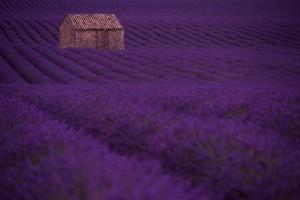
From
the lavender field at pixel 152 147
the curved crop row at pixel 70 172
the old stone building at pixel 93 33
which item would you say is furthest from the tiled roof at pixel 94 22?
the curved crop row at pixel 70 172

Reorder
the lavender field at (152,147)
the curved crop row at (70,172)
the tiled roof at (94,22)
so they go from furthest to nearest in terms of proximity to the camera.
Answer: the tiled roof at (94,22) < the lavender field at (152,147) < the curved crop row at (70,172)

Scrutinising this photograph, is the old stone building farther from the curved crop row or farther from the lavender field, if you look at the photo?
the curved crop row

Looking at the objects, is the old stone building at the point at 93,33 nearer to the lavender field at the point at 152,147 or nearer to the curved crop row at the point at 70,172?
the lavender field at the point at 152,147

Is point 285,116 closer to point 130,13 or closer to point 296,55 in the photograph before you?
point 296,55

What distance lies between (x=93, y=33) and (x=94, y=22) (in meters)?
0.98

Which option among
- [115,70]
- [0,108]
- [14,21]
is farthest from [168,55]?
[14,21]

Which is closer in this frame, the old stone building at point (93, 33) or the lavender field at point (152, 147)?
the lavender field at point (152, 147)

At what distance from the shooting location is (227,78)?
1617 centimetres

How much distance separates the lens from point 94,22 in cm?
2848

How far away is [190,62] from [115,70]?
4.53m

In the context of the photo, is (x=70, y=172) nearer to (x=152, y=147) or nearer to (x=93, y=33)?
(x=152, y=147)

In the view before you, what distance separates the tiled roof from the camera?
27.7m

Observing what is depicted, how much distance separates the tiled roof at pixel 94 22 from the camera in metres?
27.7

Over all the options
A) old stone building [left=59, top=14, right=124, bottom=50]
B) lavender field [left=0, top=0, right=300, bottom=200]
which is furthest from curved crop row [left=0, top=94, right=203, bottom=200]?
old stone building [left=59, top=14, right=124, bottom=50]
